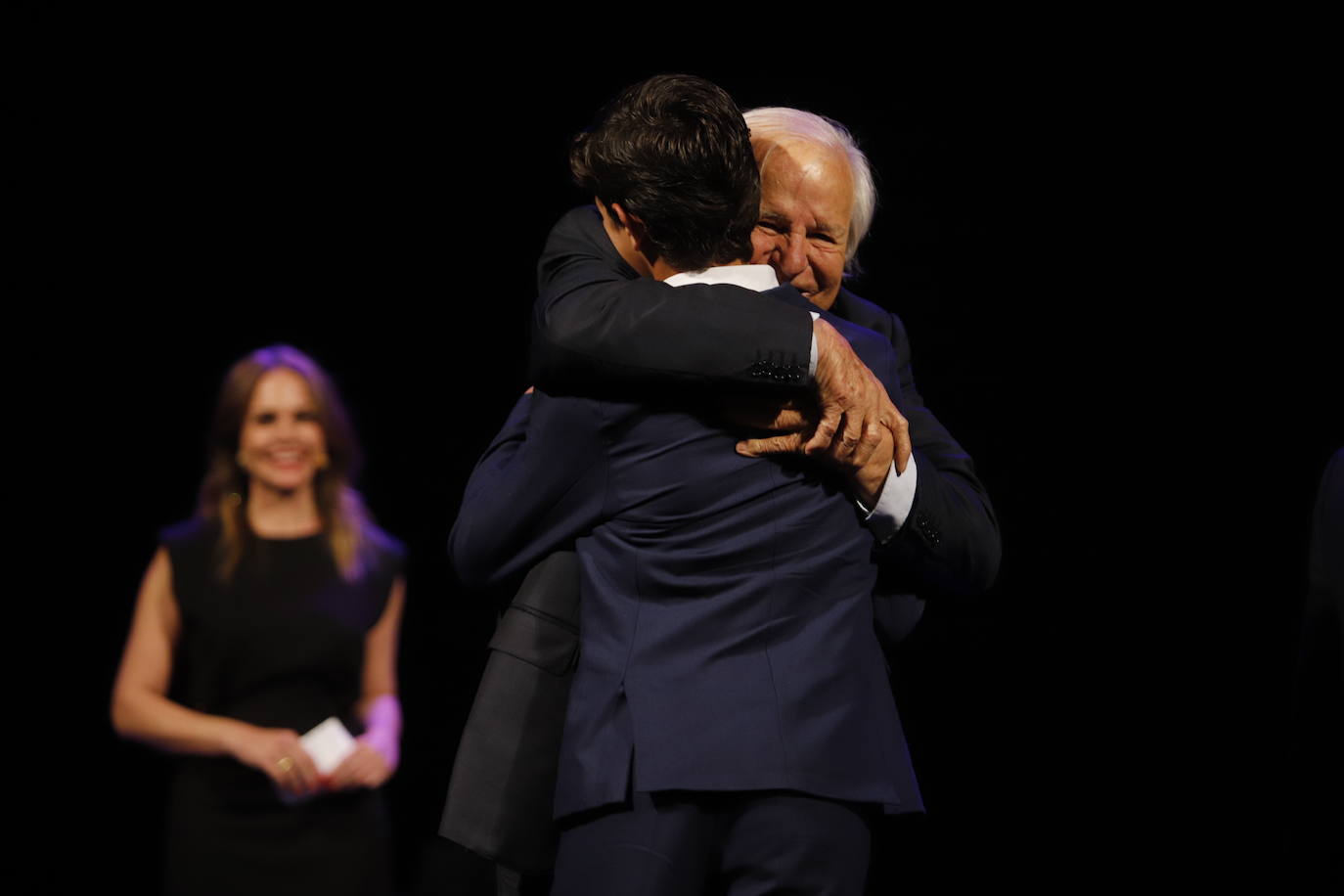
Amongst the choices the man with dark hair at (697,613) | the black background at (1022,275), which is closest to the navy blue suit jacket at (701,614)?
the man with dark hair at (697,613)

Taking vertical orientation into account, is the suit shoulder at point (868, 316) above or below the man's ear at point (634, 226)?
below

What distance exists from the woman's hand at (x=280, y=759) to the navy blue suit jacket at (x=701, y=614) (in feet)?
5.72

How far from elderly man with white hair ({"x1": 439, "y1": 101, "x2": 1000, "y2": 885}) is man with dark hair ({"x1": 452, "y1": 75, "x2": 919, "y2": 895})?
4cm

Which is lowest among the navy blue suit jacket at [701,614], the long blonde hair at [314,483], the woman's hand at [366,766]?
the woman's hand at [366,766]

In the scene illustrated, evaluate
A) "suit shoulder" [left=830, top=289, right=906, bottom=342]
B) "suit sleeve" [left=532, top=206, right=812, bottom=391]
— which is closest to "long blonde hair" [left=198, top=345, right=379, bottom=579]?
"suit shoulder" [left=830, top=289, right=906, bottom=342]

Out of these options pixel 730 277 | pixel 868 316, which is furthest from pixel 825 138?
pixel 730 277

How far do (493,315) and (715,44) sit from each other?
0.93m

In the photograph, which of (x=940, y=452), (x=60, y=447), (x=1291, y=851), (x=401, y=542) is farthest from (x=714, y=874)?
(x=60, y=447)

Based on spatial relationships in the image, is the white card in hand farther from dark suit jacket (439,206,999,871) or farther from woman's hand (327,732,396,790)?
dark suit jacket (439,206,999,871)

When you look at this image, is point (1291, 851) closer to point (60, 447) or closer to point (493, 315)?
point (493, 315)

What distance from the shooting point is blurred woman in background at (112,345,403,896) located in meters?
3.22

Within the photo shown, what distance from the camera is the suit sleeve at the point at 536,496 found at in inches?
64.6

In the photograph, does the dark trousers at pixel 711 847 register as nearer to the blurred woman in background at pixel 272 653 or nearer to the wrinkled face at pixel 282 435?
the blurred woman in background at pixel 272 653

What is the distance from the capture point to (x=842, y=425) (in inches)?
65.3
